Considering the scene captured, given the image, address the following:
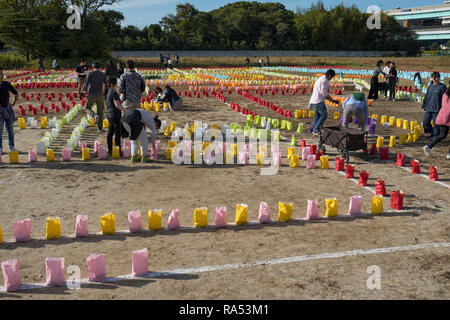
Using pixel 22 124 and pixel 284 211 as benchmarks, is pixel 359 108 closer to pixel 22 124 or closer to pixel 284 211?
pixel 284 211

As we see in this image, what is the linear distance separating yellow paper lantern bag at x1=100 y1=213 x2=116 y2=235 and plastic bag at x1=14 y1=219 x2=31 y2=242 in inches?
35.1

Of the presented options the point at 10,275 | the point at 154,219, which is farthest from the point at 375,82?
the point at 10,275

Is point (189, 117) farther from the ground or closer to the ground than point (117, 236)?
farther from the ground

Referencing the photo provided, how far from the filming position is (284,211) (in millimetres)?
6039

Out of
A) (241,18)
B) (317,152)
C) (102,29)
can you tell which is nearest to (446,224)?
(317,152)

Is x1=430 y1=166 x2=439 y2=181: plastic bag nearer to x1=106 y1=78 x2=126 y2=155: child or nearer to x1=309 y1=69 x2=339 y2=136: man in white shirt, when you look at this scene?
x1=309 y1=69 x2=339 y2=136: man in white shirt

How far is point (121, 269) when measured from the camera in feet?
15.7

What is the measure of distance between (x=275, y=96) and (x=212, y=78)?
31.9 feet

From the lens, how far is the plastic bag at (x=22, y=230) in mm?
5375

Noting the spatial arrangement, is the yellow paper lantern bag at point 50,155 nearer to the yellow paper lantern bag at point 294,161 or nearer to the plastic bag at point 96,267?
the yellow paper lantern bag at point 294,161

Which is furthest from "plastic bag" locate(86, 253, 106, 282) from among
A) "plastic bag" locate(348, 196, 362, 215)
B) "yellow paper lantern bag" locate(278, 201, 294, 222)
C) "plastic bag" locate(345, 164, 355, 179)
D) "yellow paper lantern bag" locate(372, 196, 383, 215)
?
"plastic bag" locate(345, 164, 355, 179)

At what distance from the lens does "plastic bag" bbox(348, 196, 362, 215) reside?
20.6 feet

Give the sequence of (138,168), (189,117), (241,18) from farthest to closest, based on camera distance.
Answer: (241,18)
(189,117)
(138,168)
